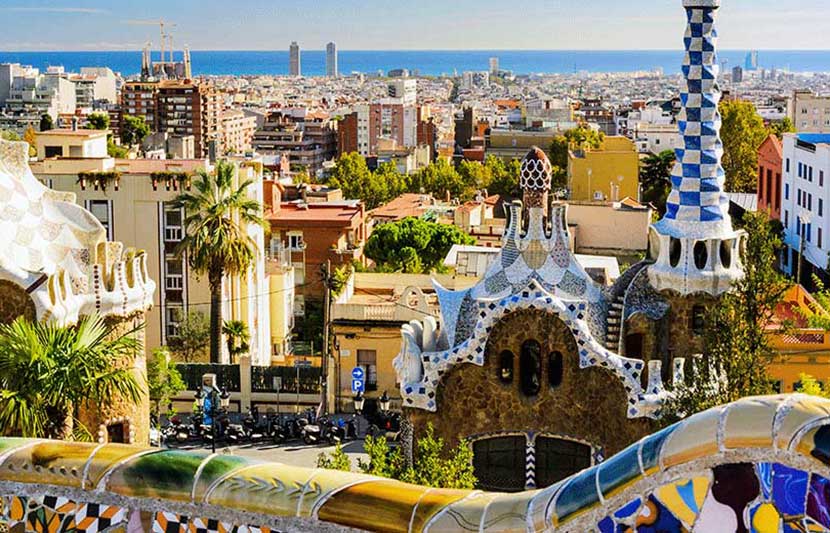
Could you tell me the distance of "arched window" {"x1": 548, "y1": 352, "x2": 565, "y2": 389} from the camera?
1836cm

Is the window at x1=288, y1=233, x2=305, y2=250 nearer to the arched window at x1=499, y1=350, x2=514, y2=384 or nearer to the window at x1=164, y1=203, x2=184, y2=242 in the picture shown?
the window at x1=164, y1=203, x2=184, y2=242

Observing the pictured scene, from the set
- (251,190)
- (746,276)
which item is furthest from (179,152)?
(746,276)

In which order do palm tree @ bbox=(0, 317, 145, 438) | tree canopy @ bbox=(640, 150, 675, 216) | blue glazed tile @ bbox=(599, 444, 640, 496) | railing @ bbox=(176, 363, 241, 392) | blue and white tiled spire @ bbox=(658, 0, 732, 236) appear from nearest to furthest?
blue glazed tile @ bbox=(599, 444, 640, 496)
palm tree @ bbox=(0, 317, 145, 438)
blue and white tiled spire @ bbox=(658, 0, 732, 236)
railing @ bbox=(176, 363, 241, 392)
tree canopy @ bbox=(640, 150, 675, 216)

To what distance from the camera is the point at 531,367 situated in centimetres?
1848

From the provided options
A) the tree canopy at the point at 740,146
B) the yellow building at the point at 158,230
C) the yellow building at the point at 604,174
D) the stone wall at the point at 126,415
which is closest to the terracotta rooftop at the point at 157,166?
the yellow building at the point at 158,230

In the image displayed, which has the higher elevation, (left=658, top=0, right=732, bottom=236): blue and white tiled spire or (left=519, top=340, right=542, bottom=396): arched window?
(left=658, top=0, right=732, bottom=236): blue and white tiled spire

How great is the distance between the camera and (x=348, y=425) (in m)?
28.3

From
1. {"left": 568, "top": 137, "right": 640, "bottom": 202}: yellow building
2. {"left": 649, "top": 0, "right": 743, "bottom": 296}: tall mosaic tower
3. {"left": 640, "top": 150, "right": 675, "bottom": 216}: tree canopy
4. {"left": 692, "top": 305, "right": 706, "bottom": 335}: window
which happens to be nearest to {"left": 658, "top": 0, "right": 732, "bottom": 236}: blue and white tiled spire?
{"left": 649, "top": 0, "right": 743, "bottom": 296}: tall mosaic tower

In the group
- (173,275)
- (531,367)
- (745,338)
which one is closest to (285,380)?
(173,275)

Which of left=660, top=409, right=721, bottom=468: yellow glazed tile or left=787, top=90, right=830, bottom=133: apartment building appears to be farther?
left=787, top=90, right=830, bottom=133: apartment building

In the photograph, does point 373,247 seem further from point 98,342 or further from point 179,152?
point 98,342

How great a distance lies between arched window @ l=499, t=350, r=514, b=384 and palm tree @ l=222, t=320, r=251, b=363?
60.4 ft

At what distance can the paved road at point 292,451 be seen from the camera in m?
26.2

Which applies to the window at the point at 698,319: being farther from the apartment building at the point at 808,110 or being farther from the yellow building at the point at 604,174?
the apartment building at the point at 808,110
